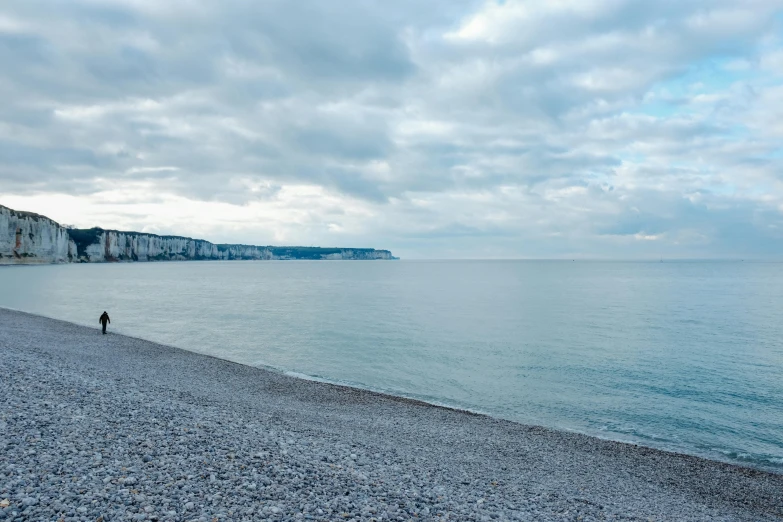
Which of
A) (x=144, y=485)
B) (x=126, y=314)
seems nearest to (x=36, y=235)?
(x=126, y=314)

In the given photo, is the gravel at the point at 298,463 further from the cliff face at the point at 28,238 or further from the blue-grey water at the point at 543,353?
the cliff face at the point at 28,238

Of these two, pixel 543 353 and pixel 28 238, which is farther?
pixel 28 238

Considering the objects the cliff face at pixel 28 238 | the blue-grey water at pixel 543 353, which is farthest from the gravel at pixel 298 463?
the cliff face at pixel 28 238

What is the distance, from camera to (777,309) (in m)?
59.4

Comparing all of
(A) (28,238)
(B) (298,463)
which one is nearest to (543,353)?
(B) (298,463)

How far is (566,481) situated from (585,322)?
128 feet

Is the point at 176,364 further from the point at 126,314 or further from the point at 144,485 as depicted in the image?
the point at 126,314

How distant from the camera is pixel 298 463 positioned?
10742 mm

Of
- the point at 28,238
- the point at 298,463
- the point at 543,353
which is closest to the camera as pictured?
the point at 298,463

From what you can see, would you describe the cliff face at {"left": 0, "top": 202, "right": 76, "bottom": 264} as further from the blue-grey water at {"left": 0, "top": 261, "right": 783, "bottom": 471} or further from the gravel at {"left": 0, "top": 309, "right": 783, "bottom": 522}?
the gravel at {"left": 0, "top": 309, "right": 783, "bottom": 522}

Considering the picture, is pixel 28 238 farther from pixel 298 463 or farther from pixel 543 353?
pixel 298 463

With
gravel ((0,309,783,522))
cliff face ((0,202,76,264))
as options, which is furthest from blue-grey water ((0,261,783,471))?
cliff face ((0,202,76,264))

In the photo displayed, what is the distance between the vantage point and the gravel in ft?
27.3

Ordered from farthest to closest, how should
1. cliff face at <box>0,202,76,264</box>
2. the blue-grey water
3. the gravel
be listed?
cliff face at <box>0,202,76,264</box> < the blue-grey water < the gravel
